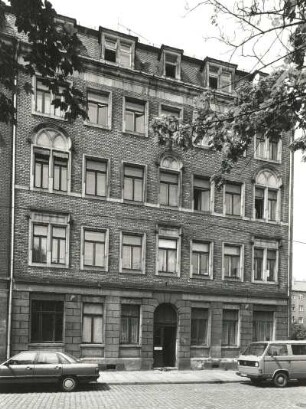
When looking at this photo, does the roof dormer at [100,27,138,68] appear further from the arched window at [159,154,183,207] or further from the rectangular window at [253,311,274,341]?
the rectangular window at [253,311,274,341]

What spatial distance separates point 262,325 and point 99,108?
46.3 feet

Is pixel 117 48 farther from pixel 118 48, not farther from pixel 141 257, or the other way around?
pixel 141 257

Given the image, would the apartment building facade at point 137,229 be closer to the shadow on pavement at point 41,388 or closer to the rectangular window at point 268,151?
the rectangular window at point 268,151

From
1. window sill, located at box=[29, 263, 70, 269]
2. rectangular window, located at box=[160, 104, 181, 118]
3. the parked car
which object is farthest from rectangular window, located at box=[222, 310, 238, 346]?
the parked car

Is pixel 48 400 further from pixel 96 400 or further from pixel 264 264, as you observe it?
pixel 264 264

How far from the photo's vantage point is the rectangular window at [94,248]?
25016mm

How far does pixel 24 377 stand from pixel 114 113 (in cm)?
1288

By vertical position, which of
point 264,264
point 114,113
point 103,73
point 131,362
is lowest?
point 131,362

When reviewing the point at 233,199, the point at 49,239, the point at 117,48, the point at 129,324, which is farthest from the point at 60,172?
the point at 233,199

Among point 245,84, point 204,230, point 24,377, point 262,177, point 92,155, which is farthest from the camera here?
point 262,177

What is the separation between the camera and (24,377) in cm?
1820

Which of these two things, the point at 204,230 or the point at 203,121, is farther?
the point at 204,230

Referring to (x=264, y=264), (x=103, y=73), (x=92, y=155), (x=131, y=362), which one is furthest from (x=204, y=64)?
(x=131, y=362)

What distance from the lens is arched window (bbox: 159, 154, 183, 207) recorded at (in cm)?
2705
